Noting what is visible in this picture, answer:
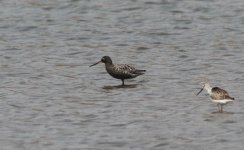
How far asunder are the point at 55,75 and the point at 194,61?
16.0 feet

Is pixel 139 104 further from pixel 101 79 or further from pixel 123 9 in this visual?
pixel 123 9

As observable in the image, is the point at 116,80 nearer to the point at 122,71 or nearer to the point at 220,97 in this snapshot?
the point at 122,71

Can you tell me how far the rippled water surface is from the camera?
1841 cm

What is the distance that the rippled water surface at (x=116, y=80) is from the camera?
1841cm

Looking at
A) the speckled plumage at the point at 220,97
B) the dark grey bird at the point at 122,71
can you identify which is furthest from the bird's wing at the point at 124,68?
the speckled plumage at the point at 220,97

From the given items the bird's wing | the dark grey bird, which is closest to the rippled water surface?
the dark grey bird

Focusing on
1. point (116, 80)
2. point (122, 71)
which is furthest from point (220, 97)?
point (116, 80)

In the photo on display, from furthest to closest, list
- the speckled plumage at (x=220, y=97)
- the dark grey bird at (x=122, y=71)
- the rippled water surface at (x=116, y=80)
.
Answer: the dark grey bird at (x=122, y=71)
the speckled plumage at (x=220, y=97)
the rippled water surface at (x=116, y=80)

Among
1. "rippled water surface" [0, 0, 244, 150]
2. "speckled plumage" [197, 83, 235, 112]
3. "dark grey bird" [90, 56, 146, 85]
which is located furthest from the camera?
"dark grey bird" [90, 56, 146, 85]

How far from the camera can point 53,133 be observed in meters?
18.6

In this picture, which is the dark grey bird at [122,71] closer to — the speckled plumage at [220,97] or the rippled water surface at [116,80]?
the rippled water surface at [116,80]

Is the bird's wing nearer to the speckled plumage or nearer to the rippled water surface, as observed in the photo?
the rippled water surface

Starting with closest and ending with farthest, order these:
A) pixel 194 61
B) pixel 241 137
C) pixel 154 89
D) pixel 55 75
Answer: pixel 241 137, pixel 154 89, pixel 55 75, pixel 194 61

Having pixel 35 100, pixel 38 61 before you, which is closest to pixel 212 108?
pixel 35 100
